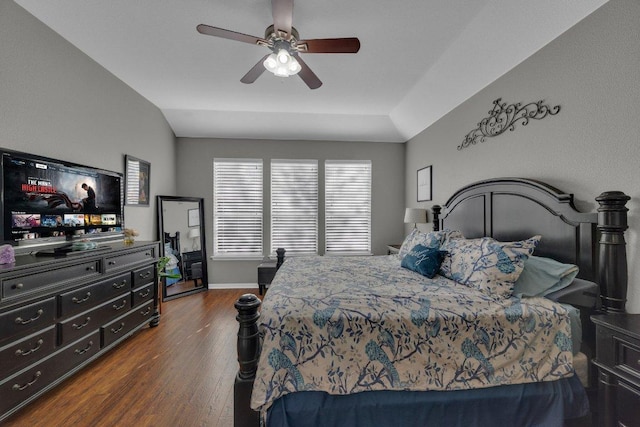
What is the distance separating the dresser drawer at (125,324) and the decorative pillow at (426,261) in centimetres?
287

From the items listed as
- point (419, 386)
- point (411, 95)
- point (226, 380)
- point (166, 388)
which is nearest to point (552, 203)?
point (419, 386)

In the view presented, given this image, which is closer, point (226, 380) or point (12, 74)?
point (12, 74)

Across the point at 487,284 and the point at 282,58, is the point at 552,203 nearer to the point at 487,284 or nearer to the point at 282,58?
the point at 487,284

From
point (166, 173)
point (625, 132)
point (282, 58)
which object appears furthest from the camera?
point (166, 173)

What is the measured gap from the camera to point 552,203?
6.06 ft

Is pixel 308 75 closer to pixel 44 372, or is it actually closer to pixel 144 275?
pixel 144 275

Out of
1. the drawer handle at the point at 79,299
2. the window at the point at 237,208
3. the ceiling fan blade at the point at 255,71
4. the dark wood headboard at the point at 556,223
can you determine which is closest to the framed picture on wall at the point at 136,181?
the window at the point at 237,208

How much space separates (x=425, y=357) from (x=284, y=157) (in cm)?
387

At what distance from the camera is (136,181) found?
11.1ft

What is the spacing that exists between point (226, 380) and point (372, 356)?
4.54 ft

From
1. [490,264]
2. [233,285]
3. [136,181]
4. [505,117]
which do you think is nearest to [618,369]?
[490,264]

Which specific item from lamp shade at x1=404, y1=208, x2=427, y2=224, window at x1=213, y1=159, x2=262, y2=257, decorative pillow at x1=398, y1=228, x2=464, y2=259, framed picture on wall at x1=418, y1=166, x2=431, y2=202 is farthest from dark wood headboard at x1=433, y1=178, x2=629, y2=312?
window at x1=213, y1=159, x2=262, y2=257

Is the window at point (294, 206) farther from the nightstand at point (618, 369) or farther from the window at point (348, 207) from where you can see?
the nightstand at point (618, 369)

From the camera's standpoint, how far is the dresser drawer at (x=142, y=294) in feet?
8.86
